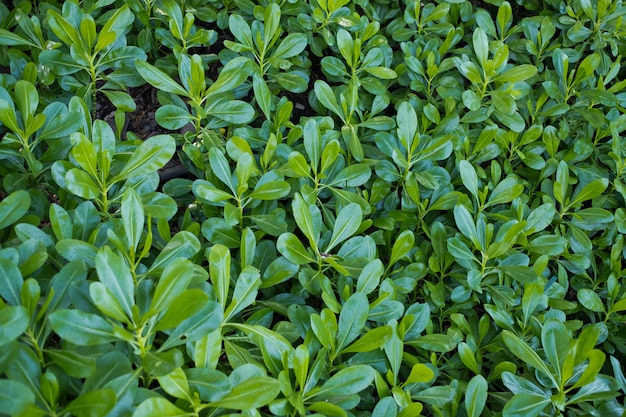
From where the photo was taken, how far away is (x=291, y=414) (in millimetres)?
1113

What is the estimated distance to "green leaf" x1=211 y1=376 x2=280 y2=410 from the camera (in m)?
0.99

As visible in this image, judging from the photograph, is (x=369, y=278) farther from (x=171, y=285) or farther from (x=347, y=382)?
(x=171, y=285)

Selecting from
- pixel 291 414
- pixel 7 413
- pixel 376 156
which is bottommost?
pixel 291 414

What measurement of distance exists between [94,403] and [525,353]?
0.90 metres

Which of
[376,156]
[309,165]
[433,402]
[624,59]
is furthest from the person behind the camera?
[624,59]

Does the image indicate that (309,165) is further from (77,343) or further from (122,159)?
(77,343)

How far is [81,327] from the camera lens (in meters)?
0.94

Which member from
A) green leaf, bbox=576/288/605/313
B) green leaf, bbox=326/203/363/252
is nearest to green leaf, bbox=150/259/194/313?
green leaf, bbox=326/203/363/252

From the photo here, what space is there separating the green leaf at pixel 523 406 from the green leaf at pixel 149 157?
876mm

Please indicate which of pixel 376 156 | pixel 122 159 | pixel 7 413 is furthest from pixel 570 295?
pixel 7 413

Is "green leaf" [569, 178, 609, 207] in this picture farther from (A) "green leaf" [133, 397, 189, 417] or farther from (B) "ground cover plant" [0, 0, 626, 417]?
(A) "green leaf" [133, 397, 189, 417]

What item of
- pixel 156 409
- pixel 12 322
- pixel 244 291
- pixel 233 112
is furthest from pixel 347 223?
pixel 12 322

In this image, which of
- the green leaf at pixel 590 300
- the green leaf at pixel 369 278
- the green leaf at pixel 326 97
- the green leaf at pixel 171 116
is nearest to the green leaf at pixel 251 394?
the green leaf at pixel 369 278

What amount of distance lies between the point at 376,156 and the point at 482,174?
30cm
